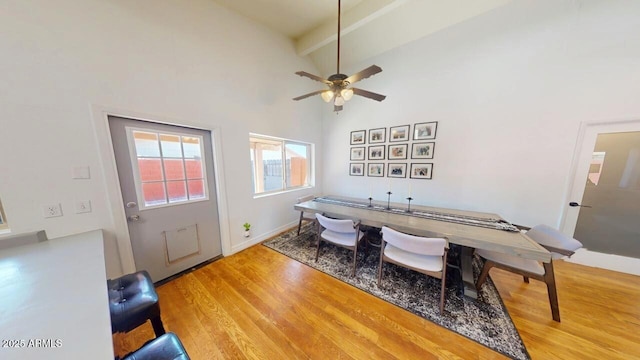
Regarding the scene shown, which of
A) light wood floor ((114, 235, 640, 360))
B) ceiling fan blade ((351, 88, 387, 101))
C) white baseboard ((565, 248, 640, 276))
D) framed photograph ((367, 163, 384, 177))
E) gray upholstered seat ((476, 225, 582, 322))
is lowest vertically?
light wood floor ((114, 235, 640, 360))

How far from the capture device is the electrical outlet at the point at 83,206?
152cm

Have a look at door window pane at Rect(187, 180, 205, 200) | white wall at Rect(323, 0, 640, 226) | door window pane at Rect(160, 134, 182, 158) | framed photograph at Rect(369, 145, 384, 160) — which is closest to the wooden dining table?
white wall at Rect(323, 0, 640, 226)

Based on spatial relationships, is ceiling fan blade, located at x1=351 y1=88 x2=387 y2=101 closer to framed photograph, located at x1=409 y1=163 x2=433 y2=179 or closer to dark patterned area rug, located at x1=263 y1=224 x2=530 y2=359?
framed photograph, located at x1=409 y1=163 x2=433 y2=179

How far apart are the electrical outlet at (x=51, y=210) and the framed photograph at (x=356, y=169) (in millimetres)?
3634

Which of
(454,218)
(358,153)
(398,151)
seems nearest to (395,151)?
(398,151)

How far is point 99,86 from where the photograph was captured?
1556mm

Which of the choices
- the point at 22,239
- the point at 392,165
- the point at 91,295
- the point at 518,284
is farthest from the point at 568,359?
the point at 22,239

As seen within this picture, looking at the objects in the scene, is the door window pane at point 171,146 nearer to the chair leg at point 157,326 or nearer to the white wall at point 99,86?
the white wall at point 99,86

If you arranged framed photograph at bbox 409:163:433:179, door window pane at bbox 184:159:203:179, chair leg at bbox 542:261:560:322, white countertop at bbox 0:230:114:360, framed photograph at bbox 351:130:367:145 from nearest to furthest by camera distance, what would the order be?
white countertop at bbox 0:230:114:360, chair leg at bbox 542:261:560:322, door window pane at bbox 184:159:203:179, framed photograph at bbox 409:163:433:179, framed photograph at bbox 351:130:367:145

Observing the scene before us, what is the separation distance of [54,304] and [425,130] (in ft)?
12.7

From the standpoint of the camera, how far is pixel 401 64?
10.2 feet

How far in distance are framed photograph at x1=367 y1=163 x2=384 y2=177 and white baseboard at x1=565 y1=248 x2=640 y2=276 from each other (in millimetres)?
2663

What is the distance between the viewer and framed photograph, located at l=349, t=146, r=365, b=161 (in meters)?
3.63

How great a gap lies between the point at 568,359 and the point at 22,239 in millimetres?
4008
